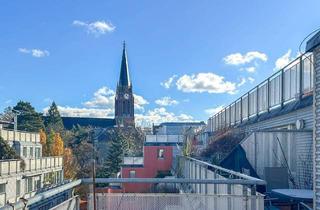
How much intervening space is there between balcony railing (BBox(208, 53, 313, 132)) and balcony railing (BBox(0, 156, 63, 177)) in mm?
13191

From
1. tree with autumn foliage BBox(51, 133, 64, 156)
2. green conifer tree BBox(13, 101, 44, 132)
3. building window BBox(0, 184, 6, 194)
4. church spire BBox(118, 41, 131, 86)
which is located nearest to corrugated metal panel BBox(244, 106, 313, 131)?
building window BBox(0, 184, 6, 194)

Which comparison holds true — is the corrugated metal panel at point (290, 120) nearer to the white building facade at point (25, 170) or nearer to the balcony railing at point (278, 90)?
the balcony railing at point (278, 90)

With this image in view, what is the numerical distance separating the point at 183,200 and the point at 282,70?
1274cm

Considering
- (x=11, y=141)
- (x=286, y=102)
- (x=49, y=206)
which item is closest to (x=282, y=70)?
(x=286, y=102)

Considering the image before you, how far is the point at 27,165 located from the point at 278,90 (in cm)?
1479

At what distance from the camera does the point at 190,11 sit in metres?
14.7

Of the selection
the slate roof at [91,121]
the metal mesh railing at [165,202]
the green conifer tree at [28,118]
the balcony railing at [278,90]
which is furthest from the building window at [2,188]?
the slate roof at [91,121]

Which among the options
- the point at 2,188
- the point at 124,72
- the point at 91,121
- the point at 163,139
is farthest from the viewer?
the point at 91,121

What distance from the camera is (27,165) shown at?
23.4 m

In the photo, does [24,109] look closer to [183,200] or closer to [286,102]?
[286,102]

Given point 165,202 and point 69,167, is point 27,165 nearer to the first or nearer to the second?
point 69,167

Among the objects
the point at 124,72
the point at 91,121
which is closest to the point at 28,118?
the point at 124,72

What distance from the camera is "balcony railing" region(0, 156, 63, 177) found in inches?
778

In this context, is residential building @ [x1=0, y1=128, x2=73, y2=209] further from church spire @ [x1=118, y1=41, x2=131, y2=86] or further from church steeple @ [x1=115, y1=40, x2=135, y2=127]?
church steeple @ [x1=115, y1=40, x2=135, y2=127]
